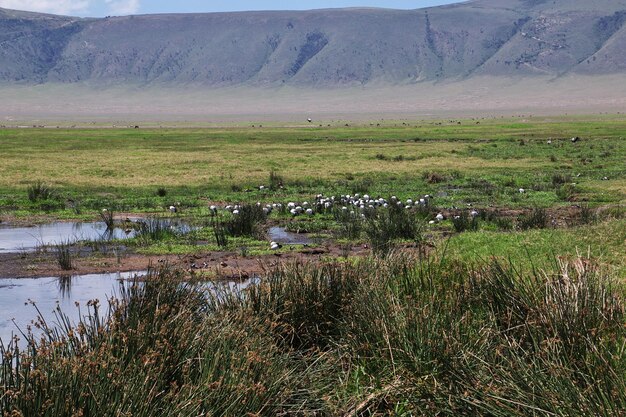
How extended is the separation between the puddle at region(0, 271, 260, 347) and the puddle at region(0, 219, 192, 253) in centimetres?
365

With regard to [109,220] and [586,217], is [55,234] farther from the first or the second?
[586,217]

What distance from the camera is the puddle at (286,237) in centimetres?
2033

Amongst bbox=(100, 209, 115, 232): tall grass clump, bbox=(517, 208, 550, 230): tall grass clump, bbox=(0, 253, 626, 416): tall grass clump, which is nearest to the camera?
bbox=(0, 253, 626, 416): tall grass clump

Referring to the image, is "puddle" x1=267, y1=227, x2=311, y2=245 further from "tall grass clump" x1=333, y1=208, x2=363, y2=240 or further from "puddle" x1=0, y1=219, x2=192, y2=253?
"puddle" x1=0, y1=219, x2=192, y2=253

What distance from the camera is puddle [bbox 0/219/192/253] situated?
20500 mm

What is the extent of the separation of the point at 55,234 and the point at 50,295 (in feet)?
25.4

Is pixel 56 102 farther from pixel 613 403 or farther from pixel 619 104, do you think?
pixel 613 403

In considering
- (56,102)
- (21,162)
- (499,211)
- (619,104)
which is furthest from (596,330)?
(56,102)

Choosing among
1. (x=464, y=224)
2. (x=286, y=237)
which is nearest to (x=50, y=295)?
(x=286, y=237)

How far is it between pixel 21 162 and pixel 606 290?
37957 mm

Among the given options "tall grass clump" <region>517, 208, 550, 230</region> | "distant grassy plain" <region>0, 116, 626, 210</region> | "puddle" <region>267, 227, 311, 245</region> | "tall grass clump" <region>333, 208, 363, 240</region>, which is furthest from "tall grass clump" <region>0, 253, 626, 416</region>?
"distant grassy plain" <region>0, 116, 626, 210</region>

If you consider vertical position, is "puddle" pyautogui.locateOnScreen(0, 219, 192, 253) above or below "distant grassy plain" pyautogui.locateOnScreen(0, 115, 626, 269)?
above

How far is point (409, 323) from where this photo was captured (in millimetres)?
8289

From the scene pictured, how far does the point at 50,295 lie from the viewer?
14891 mm
